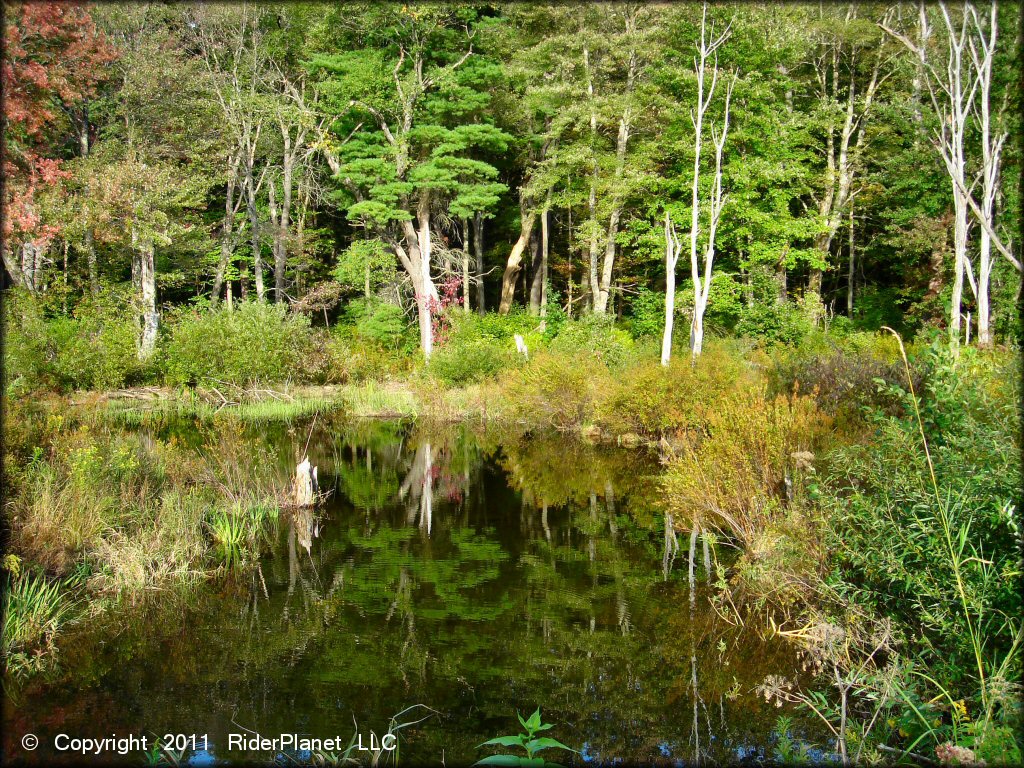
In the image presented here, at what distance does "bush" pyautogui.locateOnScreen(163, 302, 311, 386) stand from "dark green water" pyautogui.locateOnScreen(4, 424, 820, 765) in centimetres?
1012

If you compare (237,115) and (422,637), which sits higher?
(237,115)

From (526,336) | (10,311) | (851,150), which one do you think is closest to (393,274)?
(526,336)

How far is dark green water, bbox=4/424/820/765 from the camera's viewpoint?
501 cm

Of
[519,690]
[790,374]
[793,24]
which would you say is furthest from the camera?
[793,24]

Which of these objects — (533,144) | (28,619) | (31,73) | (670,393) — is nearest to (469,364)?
(670,393)

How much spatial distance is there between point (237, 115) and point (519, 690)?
23.7 meters

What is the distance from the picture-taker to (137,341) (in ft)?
66.6

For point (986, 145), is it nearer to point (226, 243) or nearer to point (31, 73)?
point (31, 73)

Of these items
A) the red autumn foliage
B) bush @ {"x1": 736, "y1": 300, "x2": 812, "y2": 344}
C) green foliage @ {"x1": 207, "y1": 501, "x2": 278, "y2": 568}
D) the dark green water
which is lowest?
the dark green water

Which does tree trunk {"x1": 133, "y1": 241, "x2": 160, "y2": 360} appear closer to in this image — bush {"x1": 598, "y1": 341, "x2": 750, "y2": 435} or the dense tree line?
the dense tree line

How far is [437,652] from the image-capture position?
20.2ft

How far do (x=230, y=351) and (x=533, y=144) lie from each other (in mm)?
14127

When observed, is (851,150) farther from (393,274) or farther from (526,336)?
(393,274)

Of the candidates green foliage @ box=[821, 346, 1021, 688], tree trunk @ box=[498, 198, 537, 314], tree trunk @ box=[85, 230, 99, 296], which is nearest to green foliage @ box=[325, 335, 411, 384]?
→ tree trunk @ box=[498, 198, 537, 314]
